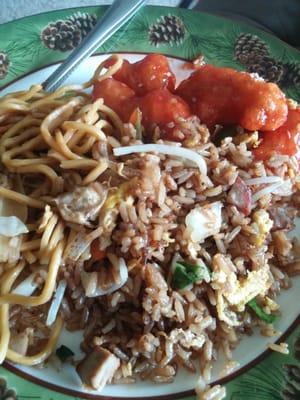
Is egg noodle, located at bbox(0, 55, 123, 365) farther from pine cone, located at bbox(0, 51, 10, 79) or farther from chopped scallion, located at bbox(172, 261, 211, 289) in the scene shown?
chopped scallion, located at bbox(172, 261, 211, 289)


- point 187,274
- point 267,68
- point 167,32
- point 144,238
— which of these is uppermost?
point 167,32

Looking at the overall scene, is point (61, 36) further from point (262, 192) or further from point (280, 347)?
point (280, 347)

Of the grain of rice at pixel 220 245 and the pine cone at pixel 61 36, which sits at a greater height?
the pine cone at pixel 61 36

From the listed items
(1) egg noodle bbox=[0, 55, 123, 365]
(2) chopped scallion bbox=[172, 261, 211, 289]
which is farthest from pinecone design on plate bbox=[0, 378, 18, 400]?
(2) chopped scallion bbox=[172, 261, 211, 289]

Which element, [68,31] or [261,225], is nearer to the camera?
[261,225]

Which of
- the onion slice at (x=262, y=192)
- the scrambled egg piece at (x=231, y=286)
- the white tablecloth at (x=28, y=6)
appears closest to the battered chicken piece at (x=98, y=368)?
the scrambled egg piece at (x=231, y=286)

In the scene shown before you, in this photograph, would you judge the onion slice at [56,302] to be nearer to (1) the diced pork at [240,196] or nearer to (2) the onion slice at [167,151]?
(2) the onion slice at [167,151]

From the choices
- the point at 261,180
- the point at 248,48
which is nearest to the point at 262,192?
the point at 261,180
